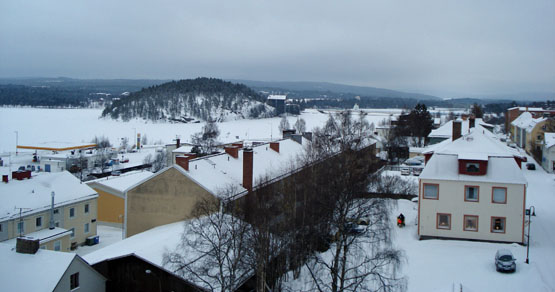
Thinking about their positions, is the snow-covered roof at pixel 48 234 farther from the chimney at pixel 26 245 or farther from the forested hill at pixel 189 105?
the forested hill at pixel 189 105

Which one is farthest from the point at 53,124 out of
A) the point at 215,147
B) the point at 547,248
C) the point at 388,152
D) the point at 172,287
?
the point at 547,248

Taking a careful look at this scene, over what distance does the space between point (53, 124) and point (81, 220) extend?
6713cm

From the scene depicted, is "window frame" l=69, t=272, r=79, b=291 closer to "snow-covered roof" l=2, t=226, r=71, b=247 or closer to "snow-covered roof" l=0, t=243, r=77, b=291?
"snow-covered roof" l=0, t=243, r=77, b=291

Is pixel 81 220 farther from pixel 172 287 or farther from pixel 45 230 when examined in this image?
pixel 172 287

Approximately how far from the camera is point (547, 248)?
22.3 meters

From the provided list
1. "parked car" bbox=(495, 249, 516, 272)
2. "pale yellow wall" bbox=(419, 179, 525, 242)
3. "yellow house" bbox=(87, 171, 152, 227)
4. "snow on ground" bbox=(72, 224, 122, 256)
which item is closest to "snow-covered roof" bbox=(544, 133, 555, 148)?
"pale yellow wall" bbox=(419, 179, 525, 242)

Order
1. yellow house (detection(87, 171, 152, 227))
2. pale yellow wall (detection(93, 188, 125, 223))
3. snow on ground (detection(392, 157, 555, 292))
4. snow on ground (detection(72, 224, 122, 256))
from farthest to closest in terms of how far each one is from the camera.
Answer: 1. pale yellow wall (detection(93, 188, 125, 223))
2. yellow house (detection(87, 171, 152, 227))
3. snow on ground (detection(72, 224, 122, 256))
4. snow on ground (detection(392, 157, 555, 292))

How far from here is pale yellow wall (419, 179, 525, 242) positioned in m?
23.7

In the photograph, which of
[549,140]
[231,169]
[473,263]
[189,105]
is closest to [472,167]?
[473,263]

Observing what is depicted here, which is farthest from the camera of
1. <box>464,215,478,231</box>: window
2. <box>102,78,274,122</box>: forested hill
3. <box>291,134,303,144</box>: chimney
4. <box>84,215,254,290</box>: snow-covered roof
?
<box>102,78,274,122</box>: forested hill

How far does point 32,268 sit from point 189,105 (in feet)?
501

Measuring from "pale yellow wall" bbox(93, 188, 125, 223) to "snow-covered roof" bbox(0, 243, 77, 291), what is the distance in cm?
1883

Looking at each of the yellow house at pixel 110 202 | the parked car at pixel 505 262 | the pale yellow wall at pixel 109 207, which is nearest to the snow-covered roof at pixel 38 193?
the yellow house at pixel 110 202

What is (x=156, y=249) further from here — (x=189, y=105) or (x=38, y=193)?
(x=189, y=105)
